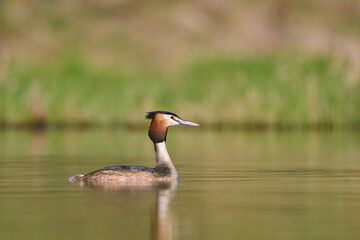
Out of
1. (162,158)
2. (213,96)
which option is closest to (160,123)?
(162,158)

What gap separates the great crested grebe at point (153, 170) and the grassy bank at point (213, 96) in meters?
13.2

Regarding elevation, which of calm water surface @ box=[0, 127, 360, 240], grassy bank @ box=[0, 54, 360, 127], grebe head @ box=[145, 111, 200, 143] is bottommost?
calm water surface @ box=[0, 127, 360, 240]

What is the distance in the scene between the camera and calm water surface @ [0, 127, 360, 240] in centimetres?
708

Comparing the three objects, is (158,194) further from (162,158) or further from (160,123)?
(160,123)

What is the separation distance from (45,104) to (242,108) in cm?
495

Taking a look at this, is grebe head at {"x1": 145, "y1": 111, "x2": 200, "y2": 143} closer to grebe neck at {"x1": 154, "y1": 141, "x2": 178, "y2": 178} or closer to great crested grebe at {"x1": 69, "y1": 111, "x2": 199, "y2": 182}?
great crested grebe at {"x1": 69, "y1": 111, "x2": 199, "y2": 182}

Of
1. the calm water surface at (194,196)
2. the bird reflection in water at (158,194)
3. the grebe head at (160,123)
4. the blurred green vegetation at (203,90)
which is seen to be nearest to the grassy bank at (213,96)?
the blurred green vegetation at (203,90)

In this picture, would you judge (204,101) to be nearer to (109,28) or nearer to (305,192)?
(305,192)

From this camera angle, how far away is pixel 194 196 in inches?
369

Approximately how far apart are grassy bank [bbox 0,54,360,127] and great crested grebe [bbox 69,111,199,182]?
43.3ft

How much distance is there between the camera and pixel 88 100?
25750 mm

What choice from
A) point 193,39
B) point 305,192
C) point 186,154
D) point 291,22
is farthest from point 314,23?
point 305,192

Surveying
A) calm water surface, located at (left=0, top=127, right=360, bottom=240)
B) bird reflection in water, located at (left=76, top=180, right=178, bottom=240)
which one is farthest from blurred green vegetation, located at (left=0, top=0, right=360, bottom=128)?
bird reflection in water, located at (left=76, top=180, right=178, bottom=240)

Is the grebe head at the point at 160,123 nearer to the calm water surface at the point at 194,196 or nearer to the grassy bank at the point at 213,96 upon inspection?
the calm water surface at the point at 194,196
